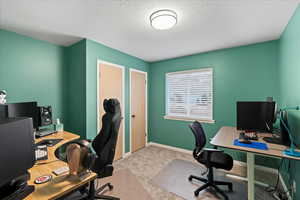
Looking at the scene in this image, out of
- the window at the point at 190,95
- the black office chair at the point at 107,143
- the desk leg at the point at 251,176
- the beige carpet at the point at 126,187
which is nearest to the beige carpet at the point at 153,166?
the beige carpet at the point at 126,187

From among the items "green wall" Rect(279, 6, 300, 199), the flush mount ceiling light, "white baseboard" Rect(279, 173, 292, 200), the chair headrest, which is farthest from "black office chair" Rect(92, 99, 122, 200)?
"white baseboard" Rect(279, 173, 292, 200)

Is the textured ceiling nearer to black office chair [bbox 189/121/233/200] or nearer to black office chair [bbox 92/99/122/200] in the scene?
black office chair [bbox 92/99/122/200]

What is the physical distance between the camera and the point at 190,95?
3184 mm

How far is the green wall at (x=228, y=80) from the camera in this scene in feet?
7.73

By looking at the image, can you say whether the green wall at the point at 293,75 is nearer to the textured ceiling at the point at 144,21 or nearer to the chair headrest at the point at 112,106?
the textured ceiling at the point at 144,21

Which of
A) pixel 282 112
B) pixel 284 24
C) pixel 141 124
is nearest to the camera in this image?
pixel 282 112

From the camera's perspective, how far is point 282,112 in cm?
158

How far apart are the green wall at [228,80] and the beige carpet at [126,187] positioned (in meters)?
1.61

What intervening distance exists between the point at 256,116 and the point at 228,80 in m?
1.16

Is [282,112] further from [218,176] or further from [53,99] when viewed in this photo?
[53,99]

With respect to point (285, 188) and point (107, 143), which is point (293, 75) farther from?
point (107, 143)

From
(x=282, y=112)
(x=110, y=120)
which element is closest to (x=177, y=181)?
(x=110, y=120)

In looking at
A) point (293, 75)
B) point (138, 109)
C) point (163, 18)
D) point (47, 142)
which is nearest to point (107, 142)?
point (47, 142)

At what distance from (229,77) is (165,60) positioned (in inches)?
67.0
